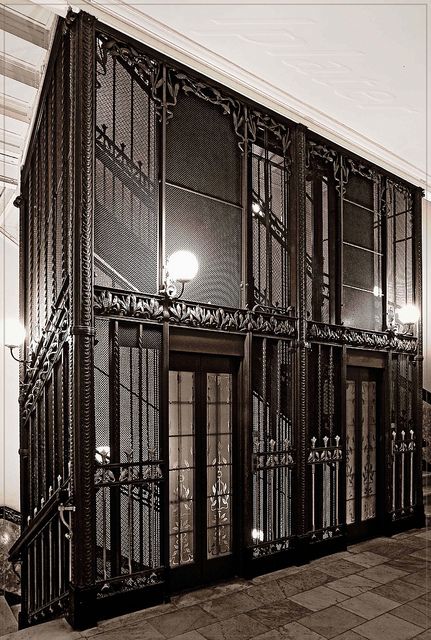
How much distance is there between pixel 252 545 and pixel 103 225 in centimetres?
292

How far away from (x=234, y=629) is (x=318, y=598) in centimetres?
87

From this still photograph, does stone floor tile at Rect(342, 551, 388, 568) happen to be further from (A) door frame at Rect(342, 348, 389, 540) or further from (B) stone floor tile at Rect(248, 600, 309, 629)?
(B) stone floor tile at Rect(248, 600, 309, 629)

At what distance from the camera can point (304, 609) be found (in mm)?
3828

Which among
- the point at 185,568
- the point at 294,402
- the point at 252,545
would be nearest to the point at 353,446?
the point at 294,402

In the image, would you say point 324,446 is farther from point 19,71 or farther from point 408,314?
Result: point 19,71

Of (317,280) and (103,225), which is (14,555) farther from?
(317,280)

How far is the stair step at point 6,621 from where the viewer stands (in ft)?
17.0

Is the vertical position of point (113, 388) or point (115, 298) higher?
point (115, 298)

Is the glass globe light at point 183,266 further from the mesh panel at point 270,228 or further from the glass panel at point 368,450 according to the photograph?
the glass panel at point 368,450

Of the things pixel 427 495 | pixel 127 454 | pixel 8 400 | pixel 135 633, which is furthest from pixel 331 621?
pixel 8 400

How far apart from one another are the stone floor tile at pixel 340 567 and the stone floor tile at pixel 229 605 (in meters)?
0.97

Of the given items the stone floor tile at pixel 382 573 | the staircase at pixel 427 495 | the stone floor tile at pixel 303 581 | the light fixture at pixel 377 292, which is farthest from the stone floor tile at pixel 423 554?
the light fixture at pixel 377 292

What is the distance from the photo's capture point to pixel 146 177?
405 centimetres

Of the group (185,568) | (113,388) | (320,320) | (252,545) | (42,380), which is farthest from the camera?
(320,320)
